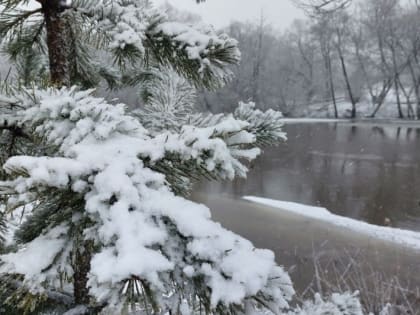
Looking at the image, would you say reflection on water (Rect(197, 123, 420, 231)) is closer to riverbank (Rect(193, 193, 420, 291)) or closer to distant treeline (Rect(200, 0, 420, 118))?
riverbank (Rect(193, 193, 420, 291))

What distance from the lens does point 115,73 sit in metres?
2.30

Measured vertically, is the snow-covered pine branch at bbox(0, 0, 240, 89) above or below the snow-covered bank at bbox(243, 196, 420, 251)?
above

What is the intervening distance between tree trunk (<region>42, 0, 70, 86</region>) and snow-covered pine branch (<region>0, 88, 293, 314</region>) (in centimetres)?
78

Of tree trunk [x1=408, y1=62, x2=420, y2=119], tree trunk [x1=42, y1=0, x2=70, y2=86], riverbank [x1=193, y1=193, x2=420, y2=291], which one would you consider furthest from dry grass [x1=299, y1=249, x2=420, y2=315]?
tree trunk [x1=408, y1=62, x2=420, y2=119]

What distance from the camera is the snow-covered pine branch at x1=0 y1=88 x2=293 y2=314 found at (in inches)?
20.4

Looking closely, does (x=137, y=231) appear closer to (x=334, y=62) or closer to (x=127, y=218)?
(x=127, y=218)

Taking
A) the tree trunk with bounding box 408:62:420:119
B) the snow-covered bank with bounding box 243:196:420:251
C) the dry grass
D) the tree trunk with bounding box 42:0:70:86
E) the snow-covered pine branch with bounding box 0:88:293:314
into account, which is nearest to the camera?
the snow-covered pine branch with bounding box 0:88:293:314

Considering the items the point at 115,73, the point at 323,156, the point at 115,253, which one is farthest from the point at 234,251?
the point at 323,156

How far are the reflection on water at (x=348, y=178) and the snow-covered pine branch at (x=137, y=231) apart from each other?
32.0ft

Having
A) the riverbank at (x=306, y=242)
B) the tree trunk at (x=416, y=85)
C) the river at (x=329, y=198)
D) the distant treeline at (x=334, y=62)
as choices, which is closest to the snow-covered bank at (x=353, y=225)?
the riverbank at (x=306, y=242)

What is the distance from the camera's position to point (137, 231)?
1.85 feet

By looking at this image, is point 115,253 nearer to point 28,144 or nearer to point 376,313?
point 28,144

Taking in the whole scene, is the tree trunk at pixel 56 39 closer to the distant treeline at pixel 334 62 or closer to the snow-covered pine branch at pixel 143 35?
the snow-covered pine branch at pixel 143 35

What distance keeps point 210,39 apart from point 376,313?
412 centimetres
